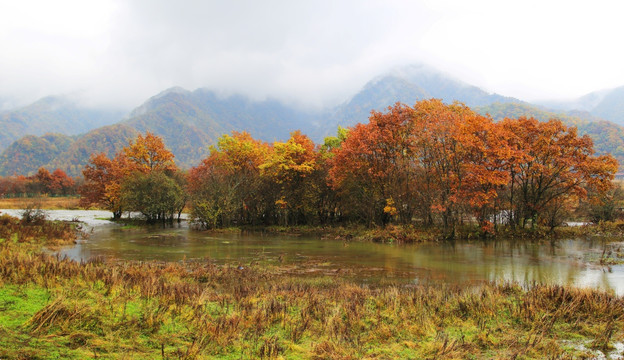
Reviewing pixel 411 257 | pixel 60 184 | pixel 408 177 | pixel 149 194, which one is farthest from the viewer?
pixel 60 184

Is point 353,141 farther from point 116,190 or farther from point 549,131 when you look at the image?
point 116,190

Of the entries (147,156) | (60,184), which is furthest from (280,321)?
(60,184)

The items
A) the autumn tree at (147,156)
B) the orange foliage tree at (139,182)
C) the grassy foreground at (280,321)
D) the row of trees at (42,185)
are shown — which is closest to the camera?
the grassy foreground at (280,321)

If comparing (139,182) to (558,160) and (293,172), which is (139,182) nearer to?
(293,172)

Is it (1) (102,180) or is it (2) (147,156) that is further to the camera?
(1) (102,180)

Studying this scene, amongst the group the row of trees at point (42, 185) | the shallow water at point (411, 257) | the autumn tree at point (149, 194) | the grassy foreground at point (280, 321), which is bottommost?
the shallow water at point (411, 257)

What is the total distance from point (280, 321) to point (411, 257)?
15.3 metres

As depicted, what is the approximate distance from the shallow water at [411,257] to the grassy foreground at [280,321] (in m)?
4.85

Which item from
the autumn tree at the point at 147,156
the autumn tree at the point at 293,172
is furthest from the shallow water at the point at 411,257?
the autumn tree at the point at 147,156

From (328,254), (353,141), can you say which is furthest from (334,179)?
(328,254)

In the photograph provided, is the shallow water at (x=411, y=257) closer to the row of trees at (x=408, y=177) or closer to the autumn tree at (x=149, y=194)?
the row of trees at (x=408, y=177)

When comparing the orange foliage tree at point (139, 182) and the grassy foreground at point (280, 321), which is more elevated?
the orange foliage tree at point (139, 182)

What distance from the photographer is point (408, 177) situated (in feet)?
112

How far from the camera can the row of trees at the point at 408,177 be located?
30422 mm
